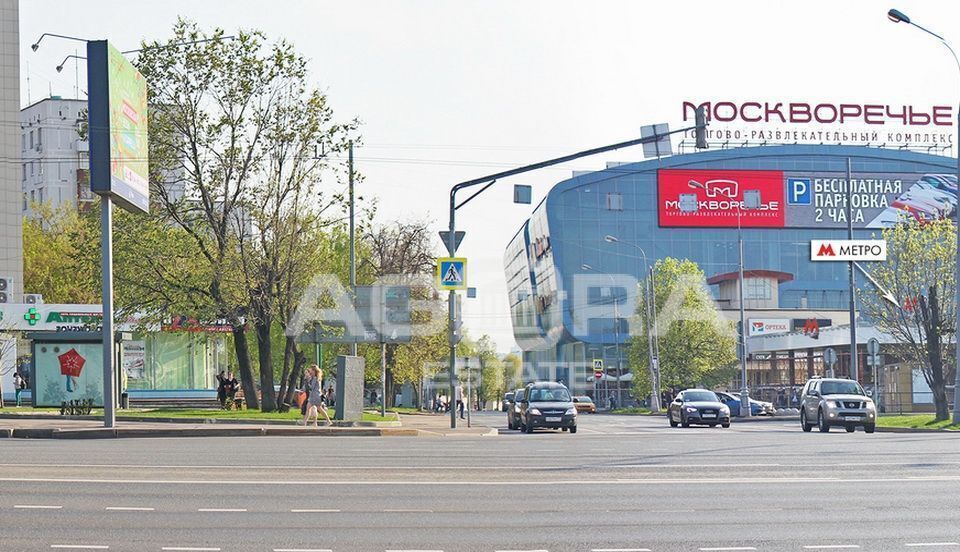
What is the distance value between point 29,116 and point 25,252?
116 ft

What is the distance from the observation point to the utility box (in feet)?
126

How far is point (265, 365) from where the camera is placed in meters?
46.5

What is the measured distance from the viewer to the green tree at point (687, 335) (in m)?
83.1

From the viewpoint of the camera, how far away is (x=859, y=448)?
26.0 metres

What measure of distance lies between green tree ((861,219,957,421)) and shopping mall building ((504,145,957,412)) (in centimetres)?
6506

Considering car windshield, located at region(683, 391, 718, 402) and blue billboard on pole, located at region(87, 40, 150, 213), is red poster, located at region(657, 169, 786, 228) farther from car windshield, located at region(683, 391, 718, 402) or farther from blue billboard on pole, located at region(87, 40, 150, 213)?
blue billboard on pole, located at region(87, 40, 150, 213)

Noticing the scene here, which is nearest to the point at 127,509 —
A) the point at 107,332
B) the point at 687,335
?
the point at 107,332

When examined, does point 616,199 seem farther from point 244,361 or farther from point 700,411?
point 244,361

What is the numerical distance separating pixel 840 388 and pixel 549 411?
9.17m

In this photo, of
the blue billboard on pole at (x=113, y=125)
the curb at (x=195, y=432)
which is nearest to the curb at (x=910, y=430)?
the curb at (x=195, y=432)

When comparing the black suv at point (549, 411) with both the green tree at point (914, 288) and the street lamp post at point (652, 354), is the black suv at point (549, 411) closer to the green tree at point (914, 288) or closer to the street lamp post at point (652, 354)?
the green tree at point (914, 288)

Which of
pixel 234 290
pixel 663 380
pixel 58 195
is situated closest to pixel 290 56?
pixel 234 290

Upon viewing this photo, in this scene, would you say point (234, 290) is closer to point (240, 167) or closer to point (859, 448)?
point (240, 167)

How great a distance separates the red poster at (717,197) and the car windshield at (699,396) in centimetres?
7484
